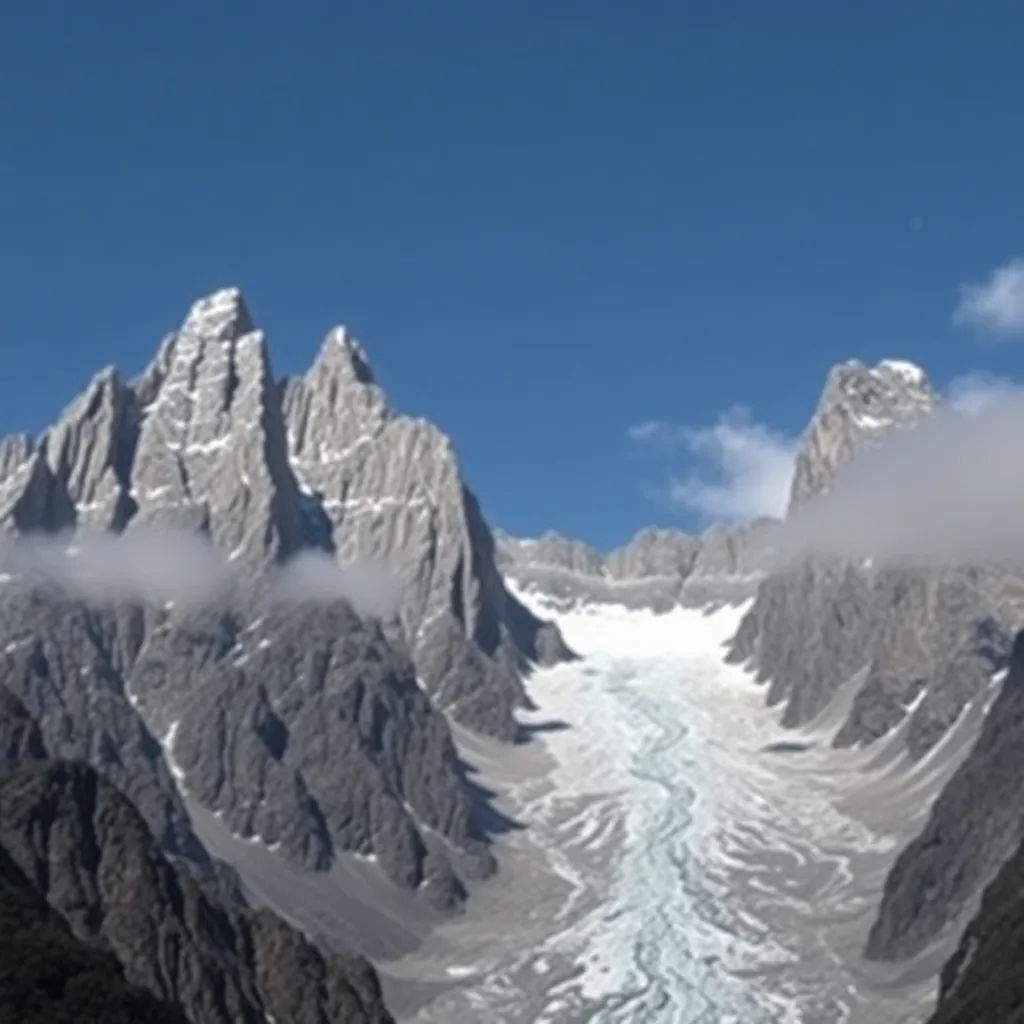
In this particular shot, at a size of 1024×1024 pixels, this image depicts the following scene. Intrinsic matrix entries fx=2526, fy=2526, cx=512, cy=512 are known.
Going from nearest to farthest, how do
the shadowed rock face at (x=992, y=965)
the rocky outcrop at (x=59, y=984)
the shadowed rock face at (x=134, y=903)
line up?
the rocky outcrop at (x=59, y=984) < the shadowed rock face at (x=992, y=965) < the shadowed rock face at (x=134, y=903)

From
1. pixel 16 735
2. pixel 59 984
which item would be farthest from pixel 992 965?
pixel 16 735

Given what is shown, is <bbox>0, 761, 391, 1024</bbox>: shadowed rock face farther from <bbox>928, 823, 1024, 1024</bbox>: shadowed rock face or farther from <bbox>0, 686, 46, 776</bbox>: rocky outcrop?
<bbox>928, 823, 1024, 1024</bbox>: shadowed rock face

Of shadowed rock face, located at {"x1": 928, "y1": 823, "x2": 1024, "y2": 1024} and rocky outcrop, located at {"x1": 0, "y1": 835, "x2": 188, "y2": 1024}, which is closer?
rocky outcrop, located at {"x1": 0, "y1": 835, "x2": 188, "y2": 1024}

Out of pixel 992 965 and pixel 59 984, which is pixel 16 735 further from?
pixel 59 984

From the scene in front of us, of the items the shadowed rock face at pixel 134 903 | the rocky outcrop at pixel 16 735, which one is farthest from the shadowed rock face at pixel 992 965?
the rocky outcrop at pixel 16 735

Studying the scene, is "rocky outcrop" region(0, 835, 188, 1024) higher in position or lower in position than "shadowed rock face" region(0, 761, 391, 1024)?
lower

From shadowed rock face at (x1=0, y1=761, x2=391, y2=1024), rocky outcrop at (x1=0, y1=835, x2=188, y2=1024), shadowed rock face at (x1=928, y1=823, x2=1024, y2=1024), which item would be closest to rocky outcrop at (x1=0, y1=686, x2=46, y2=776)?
shadowed rock face at (x1=0, y1=761, x2=391, y2=1024)

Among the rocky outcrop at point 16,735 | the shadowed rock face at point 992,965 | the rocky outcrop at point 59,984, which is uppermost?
the rocky outcrop at point 16,735

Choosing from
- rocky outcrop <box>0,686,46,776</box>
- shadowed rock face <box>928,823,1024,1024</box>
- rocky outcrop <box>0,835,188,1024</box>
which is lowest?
shadowed rock face <box>928,823,1024,1024</box>

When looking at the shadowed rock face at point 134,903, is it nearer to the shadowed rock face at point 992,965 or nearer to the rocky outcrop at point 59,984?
the rocky outcrop at point 59,984
